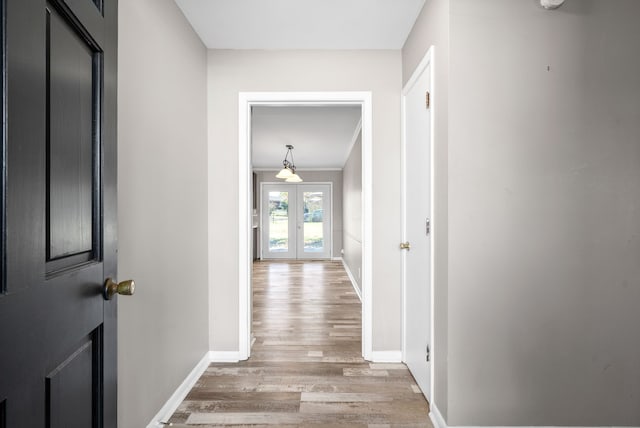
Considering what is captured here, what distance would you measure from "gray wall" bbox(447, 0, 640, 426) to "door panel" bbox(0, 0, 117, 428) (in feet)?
4.92

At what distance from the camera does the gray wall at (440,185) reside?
6.09 feet

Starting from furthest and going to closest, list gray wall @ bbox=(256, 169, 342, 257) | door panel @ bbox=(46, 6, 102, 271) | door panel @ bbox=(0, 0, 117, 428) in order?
gray wall @ bbox=(256, 169, 342, 257), door panel @ bbox=(46, 6, 102, 271), door panel @ bbox=(0, 0, 117, 428)

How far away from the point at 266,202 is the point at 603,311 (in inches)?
333

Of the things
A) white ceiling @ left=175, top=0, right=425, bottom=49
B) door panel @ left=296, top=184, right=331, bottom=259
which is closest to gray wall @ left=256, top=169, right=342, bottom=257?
door panel @ left=296, top=184, right=331, bottom=259

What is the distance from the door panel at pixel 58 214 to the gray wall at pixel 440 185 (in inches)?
58.4

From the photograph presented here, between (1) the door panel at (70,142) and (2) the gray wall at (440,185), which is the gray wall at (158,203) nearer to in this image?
(1) the door panel at (70,142)

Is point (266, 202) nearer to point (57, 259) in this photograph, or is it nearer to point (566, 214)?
point (566, 214)

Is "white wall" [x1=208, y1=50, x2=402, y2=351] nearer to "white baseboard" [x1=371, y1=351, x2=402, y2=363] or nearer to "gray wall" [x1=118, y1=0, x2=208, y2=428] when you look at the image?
"white baseboard" [x1=371, y1=351, x2=402, y2=363]

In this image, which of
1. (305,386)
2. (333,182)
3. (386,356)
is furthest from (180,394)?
(333,182)

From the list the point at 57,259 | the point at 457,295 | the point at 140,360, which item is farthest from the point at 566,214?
the point at 140,360

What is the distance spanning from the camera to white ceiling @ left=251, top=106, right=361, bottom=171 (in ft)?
14.5

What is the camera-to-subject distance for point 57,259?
78 centimetres

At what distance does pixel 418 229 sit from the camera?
2.40 m

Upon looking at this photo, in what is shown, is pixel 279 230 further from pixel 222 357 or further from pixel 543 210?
pixel 543 210
